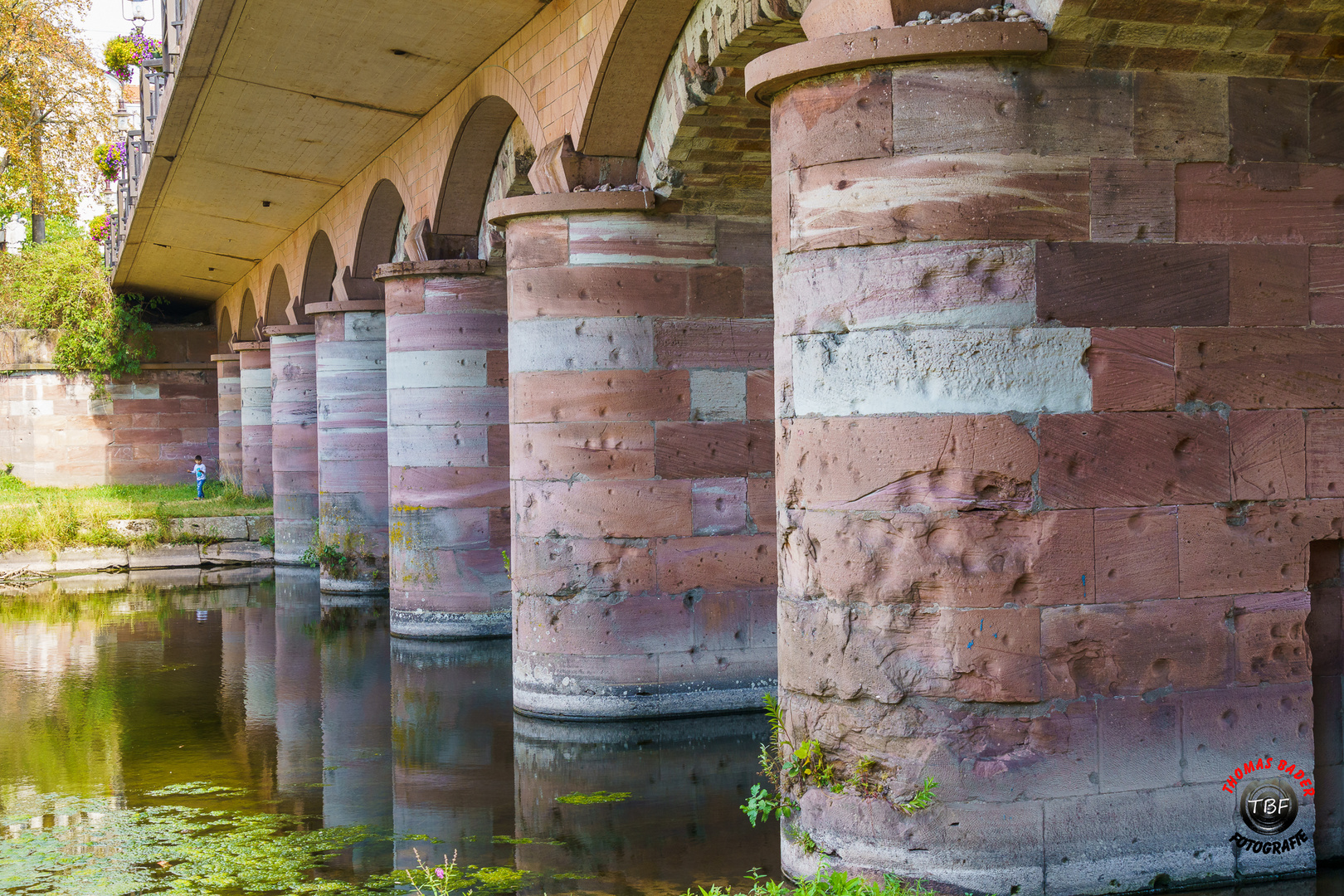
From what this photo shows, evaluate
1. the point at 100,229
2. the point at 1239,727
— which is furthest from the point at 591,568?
the point at 100,229

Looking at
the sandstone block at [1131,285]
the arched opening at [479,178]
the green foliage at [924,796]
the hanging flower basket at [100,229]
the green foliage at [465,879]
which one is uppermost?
the hanging flower basket at [100,229]

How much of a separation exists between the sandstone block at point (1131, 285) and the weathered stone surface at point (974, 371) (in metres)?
0.10

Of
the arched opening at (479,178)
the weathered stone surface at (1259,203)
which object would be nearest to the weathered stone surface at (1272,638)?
the weathered stone surface at (1259,203)

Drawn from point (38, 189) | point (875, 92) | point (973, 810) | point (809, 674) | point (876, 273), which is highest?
point (38, 189)

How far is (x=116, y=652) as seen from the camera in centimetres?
1201

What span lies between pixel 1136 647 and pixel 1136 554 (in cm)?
34

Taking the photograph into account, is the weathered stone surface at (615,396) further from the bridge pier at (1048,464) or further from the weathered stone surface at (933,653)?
the weathered stone surface at (933,653)

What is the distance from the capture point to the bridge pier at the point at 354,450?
49.8 ft

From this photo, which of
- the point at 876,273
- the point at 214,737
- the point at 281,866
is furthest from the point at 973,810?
the point at 214,737

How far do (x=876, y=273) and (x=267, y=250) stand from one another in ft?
61.6

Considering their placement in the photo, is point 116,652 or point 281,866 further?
point 116,652

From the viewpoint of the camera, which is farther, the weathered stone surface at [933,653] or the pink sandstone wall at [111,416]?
the pink sandstone wall at [111,416]

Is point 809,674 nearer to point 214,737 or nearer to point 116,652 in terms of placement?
point 214,737

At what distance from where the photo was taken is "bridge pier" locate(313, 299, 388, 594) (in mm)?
15164
